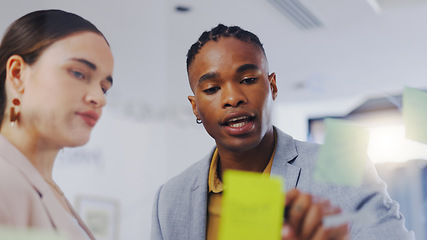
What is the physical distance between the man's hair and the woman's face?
146 mm

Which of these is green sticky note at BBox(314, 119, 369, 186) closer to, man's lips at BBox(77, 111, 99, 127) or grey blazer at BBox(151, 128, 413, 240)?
grey blazer at BBox(151, 128, 413, 240)

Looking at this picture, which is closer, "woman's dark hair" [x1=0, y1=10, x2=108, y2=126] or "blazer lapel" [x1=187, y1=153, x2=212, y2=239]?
"woman's dark hair" [x1=0, y1=10, x2=108, y2=126]

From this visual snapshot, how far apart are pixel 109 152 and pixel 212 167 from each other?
0.89 meters

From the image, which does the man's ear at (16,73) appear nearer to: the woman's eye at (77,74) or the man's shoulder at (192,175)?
the woman's eye at (77,74)

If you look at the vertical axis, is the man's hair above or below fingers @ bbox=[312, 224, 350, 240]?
above

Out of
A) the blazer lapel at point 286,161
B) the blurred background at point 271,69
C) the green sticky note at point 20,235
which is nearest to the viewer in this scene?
the green sticky note at point 20,235

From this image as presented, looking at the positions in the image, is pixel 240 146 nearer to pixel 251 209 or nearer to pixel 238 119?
pixel 238 119

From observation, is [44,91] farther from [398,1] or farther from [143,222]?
[143,222]

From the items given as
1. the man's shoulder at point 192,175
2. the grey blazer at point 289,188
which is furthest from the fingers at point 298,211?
the man's shoulder at point 192,175

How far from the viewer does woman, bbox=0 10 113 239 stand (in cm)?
52

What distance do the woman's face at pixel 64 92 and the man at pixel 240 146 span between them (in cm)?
14

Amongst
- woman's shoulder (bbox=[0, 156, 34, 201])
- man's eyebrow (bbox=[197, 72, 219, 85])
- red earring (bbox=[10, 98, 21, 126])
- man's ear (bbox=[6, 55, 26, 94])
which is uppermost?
man's eyebrow (bbox=[197, 72, 219, 85])

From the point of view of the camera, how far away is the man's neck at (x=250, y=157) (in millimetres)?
647

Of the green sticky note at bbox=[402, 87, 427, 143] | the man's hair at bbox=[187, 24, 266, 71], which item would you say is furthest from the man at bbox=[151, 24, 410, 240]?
the green sticky note at bbox=[402, 87, 427, 143]
